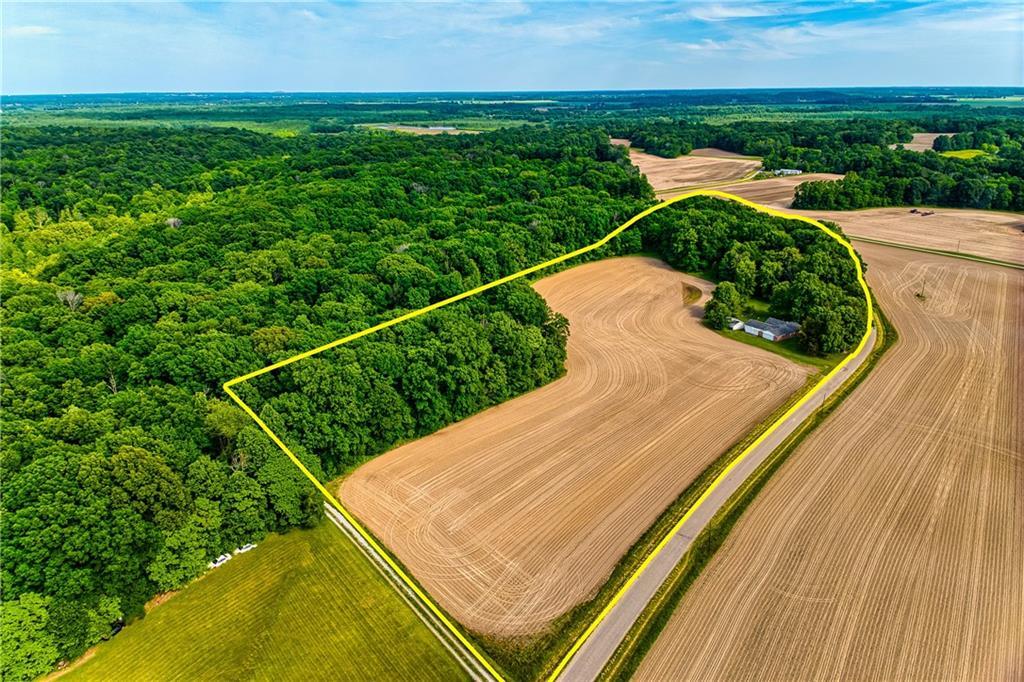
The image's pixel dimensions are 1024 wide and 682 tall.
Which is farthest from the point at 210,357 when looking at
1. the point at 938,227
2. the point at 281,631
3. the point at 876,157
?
the point at 876,157

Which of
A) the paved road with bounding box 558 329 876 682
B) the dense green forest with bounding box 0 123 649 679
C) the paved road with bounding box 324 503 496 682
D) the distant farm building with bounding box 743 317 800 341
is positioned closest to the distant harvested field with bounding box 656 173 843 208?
the dense green forest with bounding box 0 123 649 679

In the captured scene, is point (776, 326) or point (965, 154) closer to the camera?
point (776, 326)

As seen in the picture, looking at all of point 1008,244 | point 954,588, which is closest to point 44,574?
point 954,588

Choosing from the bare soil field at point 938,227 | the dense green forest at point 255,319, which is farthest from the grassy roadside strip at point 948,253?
the dense green forest at point 255,319

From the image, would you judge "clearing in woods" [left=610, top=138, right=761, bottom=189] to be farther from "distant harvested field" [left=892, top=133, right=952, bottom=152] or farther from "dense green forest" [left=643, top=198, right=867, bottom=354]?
"distant harvested field" [left=892, top=133, right=952, bottom=152]

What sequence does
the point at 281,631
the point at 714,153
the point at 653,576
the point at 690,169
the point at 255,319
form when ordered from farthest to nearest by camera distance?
the point at 714,153 < the point at 690,169 < the point at 255,319 < the point at 653,576 < the point at 281,631

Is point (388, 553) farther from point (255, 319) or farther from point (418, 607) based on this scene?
point (255, 319)

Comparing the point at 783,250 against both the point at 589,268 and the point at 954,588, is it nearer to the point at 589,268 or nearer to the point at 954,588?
the point at 589,268
